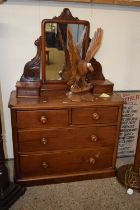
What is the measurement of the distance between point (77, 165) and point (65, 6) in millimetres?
1322

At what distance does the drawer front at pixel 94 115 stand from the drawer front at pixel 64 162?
28cm

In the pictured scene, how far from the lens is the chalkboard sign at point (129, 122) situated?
2.07 m

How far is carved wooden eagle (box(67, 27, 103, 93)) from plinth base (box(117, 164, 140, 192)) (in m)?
0.87

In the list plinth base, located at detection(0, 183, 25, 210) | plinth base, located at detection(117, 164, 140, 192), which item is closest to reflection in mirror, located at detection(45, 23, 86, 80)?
plinth base, located at detection(0, 183, 25, 210)

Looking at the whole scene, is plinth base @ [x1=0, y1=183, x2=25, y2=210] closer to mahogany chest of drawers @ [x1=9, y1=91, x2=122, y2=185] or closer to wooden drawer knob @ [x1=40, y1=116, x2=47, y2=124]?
mahogany chest of drawers @ [x1=9, y1=91, x2=122, y2=185]

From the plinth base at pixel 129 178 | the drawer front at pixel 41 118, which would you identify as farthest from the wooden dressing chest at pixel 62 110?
the plinth base at pixel 129 178

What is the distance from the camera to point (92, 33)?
70.4 inches

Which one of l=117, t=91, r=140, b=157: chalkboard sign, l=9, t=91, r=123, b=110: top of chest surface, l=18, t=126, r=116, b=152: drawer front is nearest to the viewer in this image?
l=9, t=91, r=123, b=110: top of chest surface

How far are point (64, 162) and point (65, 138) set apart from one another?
237 mm

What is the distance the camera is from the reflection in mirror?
1629mm

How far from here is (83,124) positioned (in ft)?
5.55

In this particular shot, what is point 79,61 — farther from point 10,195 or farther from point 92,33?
point 10,195

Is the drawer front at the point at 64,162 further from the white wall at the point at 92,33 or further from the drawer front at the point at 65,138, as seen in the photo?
the white wall at the point at 92,33

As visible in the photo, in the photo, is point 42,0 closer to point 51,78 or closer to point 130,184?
point 51,78
